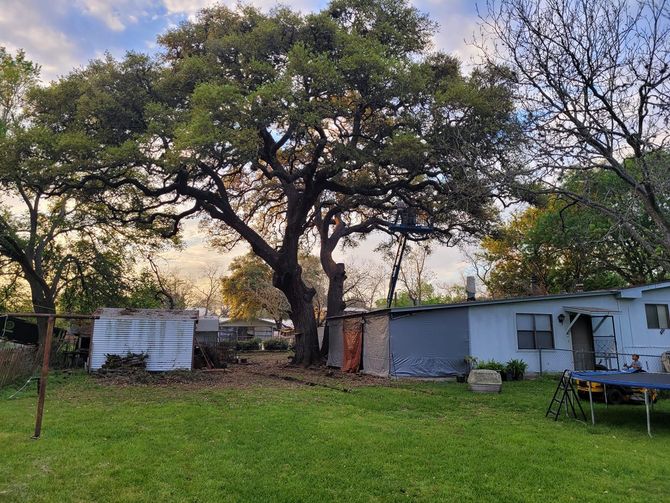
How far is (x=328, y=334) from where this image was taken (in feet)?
73.7

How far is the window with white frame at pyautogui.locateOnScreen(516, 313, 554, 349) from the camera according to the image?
57.0ft

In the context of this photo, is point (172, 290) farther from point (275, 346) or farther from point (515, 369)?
point (515, 369)

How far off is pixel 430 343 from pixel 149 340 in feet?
33.5

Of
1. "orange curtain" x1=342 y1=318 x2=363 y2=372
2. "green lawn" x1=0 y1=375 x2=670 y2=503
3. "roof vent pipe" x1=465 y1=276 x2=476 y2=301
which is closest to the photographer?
"green lawn" x1=0 y1=375 x2=670 y2=503

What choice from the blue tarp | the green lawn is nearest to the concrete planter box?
the green lawn

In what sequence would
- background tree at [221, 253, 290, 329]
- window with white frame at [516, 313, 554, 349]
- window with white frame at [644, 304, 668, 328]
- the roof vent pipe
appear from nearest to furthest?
1. window with white frame at [516, 313, 554, 349]
2. window with white frame at [644, 304, 668, 328]
3. the roof vent pipe
4. background tree at [221, 253, 290, 329]

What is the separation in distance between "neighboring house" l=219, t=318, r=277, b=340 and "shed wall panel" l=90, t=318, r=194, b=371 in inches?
1208

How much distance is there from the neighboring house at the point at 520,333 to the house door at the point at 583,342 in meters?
0.03

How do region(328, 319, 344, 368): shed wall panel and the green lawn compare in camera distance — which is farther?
region(328, 319, 344, 368): shed wall panel

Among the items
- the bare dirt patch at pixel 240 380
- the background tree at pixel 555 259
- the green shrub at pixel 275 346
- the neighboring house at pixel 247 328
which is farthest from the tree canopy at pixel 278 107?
the neighboring house at pixel 247 328

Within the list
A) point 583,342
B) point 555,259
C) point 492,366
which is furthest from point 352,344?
point 555,259

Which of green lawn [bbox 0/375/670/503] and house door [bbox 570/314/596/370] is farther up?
house door [bbox 570/314/596/370]

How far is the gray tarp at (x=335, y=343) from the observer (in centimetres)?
2082

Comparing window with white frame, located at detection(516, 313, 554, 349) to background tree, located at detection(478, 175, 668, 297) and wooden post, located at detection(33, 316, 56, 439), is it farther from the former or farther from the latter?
wooden post, located at detection(33, 316, 56, 439)
